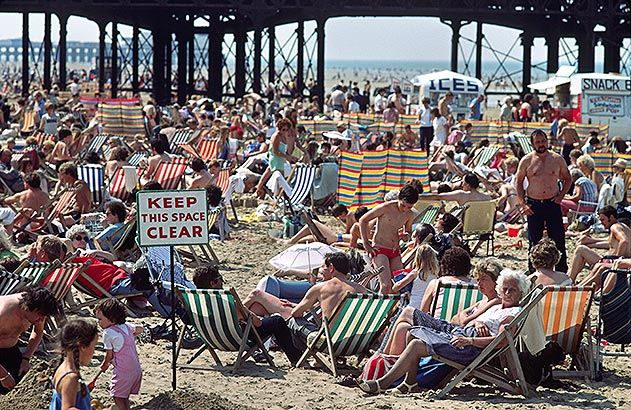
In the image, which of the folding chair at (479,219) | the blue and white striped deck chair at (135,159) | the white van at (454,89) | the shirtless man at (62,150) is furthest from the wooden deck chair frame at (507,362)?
the white van at (454,89)

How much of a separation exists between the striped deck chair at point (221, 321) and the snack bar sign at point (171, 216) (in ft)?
1.92

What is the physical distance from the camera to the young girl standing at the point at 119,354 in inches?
265

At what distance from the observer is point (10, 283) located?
796 cm

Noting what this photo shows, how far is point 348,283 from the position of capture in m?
8.27

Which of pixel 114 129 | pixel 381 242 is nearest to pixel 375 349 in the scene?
pixel 381 242

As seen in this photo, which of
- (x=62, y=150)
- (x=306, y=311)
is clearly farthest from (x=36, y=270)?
(x=62, y=150)

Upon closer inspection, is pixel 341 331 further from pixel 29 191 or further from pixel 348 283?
pixel 29 191

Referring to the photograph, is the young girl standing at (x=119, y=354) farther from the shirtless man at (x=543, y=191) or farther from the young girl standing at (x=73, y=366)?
the shirtless man at (x=543, y=191)

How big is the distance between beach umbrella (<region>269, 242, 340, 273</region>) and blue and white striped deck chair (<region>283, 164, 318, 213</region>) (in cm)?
466

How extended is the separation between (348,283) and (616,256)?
9.57 feet

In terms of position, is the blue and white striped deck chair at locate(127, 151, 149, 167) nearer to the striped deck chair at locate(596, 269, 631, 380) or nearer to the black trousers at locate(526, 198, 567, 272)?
the black trousers at locate(526, 198, 567, 272)

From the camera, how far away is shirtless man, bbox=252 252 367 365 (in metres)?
8.08

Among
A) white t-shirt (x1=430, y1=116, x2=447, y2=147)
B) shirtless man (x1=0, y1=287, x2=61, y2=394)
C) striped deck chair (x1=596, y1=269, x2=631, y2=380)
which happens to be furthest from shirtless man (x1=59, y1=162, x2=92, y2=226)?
white t-shirt (x1=430, y1=116, x2=447, y2=147)

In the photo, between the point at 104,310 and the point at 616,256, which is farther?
the point at 616,256
